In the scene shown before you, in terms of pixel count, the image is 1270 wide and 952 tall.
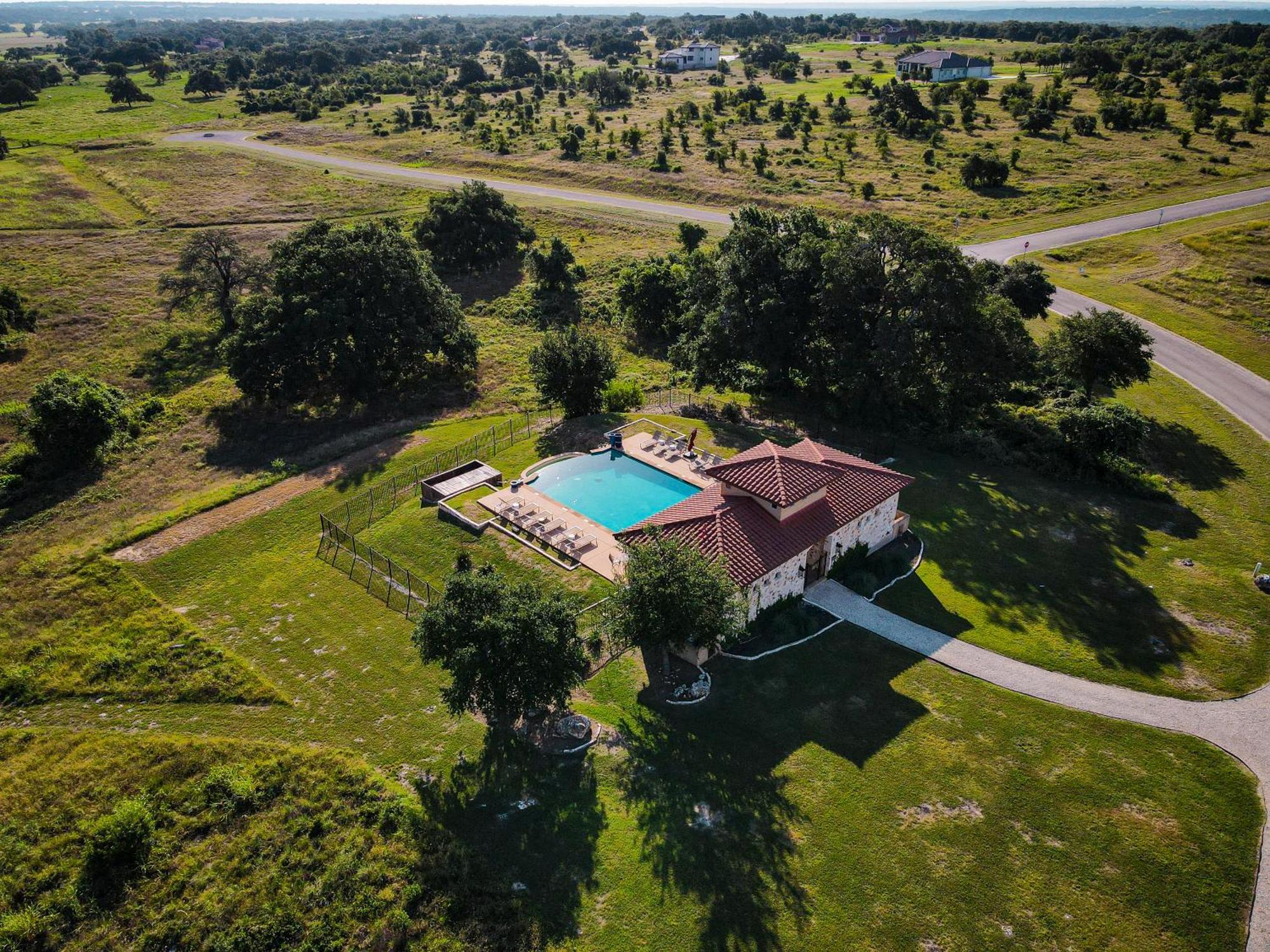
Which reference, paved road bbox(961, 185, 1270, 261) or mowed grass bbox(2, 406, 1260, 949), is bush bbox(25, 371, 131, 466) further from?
paved road bbox(961, 185, 1270, 261)

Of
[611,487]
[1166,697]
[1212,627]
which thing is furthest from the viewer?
[611,487]

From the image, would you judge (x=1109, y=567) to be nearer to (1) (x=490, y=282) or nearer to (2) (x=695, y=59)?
(1) (x=490, y=282)

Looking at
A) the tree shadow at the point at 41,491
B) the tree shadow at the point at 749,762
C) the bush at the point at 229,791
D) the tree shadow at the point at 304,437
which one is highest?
the tree shadow at the point at 749,762

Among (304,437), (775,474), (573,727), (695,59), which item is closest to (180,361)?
(304,437)

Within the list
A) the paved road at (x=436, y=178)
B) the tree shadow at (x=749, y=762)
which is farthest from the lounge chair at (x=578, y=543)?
the paved road at (x=436, y=178)

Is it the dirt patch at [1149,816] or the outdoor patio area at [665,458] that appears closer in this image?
the dirt patch at [1149,816]

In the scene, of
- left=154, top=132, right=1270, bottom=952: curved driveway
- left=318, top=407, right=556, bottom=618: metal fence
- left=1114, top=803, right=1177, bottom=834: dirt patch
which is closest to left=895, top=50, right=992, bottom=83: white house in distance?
left=154, top=132, right=1270, bottom=952: curved driveway

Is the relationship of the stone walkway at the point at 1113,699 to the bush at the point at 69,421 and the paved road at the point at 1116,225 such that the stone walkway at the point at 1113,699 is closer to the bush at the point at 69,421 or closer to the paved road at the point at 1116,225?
the bush at the point at 69,421
